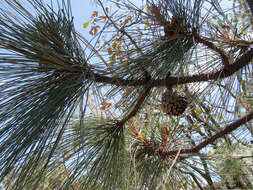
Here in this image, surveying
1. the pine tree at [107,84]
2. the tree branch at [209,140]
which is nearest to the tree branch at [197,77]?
the pine tree at [107,84]

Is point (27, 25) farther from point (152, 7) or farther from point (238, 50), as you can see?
point (238, 50)

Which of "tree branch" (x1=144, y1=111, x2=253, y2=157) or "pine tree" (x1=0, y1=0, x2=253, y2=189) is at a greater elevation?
"pine tree" (x1=0, y1=0, x2=253, y2=189)

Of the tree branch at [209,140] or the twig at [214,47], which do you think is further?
the tree branch at [209,140]

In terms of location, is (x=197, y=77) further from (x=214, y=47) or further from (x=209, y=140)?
(x=209, y=140)

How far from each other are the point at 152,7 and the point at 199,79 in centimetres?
24

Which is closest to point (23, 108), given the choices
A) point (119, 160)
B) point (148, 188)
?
point (119, 160)

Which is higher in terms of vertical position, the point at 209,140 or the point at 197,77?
the point at 197,77

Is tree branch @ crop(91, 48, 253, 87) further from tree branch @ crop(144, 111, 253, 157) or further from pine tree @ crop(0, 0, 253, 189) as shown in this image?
tree branch @ crop(144, 111, 253, 157)

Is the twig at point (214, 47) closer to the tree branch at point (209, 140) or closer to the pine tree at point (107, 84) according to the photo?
the pine tree at point (107, 84)

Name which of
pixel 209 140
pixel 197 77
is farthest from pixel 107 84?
pixel 209 140

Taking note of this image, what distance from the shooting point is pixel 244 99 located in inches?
36.8

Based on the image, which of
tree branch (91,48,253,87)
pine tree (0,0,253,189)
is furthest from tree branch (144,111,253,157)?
tree branch (91,48,253,87)

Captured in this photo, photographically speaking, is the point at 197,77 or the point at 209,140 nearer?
→ the point at 197,77

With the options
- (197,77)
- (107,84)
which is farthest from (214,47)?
(107,84)
